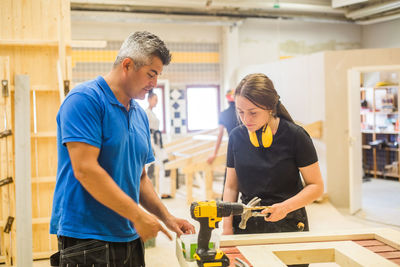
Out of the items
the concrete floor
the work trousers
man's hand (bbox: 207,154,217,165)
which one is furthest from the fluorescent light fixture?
the work trousers

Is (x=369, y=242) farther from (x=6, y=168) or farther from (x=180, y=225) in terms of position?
(x=6, y=168)

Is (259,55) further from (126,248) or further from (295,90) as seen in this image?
(126,248)

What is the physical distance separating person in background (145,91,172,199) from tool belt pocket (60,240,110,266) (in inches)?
176

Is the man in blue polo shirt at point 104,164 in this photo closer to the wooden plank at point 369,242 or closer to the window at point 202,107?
the wooden plank at point 369,242

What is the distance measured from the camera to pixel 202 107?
933 cm

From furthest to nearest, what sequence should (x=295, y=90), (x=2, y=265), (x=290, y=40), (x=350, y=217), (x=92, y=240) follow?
1. (x=290, y=40)
2. (x=295, y=90)
3. (x=350, y=217)
4. (x=2, y=265)
5. (x=92, y=240)

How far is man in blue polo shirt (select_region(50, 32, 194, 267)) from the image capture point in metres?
1.42

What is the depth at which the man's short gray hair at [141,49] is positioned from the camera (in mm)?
1563

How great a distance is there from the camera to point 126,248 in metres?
1.68

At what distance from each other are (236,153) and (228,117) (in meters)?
3.01

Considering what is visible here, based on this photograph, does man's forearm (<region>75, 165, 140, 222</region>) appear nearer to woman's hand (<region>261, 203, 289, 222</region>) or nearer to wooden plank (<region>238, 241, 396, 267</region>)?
wooden plank (<region>238, 241, 396, 267</region>)

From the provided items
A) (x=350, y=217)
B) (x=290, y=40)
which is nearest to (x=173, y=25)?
(x=290, y=40)

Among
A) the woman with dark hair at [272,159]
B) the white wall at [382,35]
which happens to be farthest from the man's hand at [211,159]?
the white wall at [382,35]

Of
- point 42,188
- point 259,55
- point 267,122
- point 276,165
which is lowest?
point 42,188
